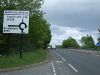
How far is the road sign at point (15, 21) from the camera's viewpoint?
33.4 metres

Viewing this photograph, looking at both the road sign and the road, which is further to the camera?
the road sign

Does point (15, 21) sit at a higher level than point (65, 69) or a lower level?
higher

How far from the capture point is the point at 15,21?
3359cm

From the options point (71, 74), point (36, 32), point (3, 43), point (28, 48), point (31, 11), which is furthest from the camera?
point (28, 48)

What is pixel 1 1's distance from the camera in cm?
3894

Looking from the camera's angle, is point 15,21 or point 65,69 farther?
point 15,21

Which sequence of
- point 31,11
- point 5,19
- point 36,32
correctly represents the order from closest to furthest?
point 5,19
point 31,11
point 36,32

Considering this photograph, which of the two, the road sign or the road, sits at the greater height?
the road sign

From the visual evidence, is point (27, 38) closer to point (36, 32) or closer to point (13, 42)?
point (36, 32)

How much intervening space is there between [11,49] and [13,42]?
4.00 feet

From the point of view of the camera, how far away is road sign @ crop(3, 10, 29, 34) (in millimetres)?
33375

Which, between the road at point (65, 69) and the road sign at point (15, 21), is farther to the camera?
the road sign at point (15, 21)

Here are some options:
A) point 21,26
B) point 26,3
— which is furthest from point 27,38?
point 21,26

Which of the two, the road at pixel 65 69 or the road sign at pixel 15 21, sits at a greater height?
the road sign at pixel 15 21
